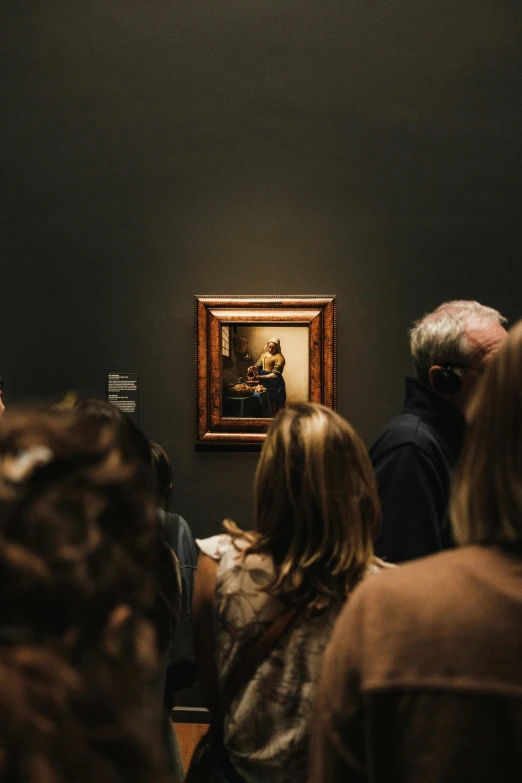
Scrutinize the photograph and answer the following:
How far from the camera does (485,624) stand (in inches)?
35.1

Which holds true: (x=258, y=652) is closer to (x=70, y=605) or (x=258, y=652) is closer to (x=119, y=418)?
(x=119, y=418)

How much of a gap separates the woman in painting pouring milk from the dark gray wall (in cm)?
38

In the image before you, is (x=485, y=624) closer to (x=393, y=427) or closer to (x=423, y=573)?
(x=423, y=573)

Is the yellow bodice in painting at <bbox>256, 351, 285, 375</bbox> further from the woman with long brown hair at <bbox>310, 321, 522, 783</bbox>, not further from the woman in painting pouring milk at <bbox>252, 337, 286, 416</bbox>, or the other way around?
the woman with long brown hair at <bbox>310, 321, 522, 783</bbox>

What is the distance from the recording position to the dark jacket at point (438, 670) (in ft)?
2.92

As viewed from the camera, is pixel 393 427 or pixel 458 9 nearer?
pixel 393 427

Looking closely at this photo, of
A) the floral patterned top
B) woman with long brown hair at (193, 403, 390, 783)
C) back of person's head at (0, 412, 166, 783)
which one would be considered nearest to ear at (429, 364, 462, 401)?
woman with long brown hair at (193, 403, 390, 783)

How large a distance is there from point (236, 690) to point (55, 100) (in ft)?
13.8

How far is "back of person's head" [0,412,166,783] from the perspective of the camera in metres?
0.56

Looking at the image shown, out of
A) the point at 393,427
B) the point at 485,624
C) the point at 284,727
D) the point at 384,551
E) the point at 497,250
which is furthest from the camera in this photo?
the point at 497,250

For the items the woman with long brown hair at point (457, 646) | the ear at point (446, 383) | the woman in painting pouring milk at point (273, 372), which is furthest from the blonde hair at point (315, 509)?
the woman in painting pouring milk at point (273, 372)

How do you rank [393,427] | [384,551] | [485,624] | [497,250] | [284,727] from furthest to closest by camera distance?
[497,250]
[393,427]
[384,551]
[284,727]
[485,624]

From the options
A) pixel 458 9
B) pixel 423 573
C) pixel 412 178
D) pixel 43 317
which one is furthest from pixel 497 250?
pixel 423 573

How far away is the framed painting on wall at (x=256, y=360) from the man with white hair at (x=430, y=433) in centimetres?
151
